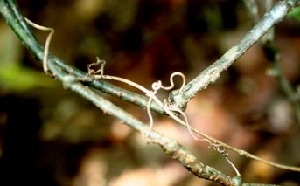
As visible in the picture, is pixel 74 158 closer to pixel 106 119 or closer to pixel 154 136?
pixel 106 119

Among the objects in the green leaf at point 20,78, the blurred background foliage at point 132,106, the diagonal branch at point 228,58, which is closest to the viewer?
the diagonal branch at point 228,58

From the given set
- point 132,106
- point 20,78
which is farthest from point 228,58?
point 20,78

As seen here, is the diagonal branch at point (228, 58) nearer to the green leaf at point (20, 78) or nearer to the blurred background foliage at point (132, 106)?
the blurred background foliage at point (132, 106)

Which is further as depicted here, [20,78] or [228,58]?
[20,78]

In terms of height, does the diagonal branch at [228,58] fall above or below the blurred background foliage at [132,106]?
below

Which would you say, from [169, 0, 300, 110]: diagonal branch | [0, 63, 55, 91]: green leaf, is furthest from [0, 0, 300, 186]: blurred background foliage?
[169, 0, 300, 110]: diagonal branch

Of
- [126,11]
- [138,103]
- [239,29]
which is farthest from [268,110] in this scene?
[138,103]

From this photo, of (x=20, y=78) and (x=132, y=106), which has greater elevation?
(x=20, y=78)

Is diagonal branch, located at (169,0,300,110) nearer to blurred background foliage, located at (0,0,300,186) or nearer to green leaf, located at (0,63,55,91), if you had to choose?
blurred background foliage, located at (0,0,300,186)

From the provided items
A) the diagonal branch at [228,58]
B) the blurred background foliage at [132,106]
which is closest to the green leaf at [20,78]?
the blurred background foliage at [132,106]

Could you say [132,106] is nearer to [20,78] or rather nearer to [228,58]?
[20,78]
